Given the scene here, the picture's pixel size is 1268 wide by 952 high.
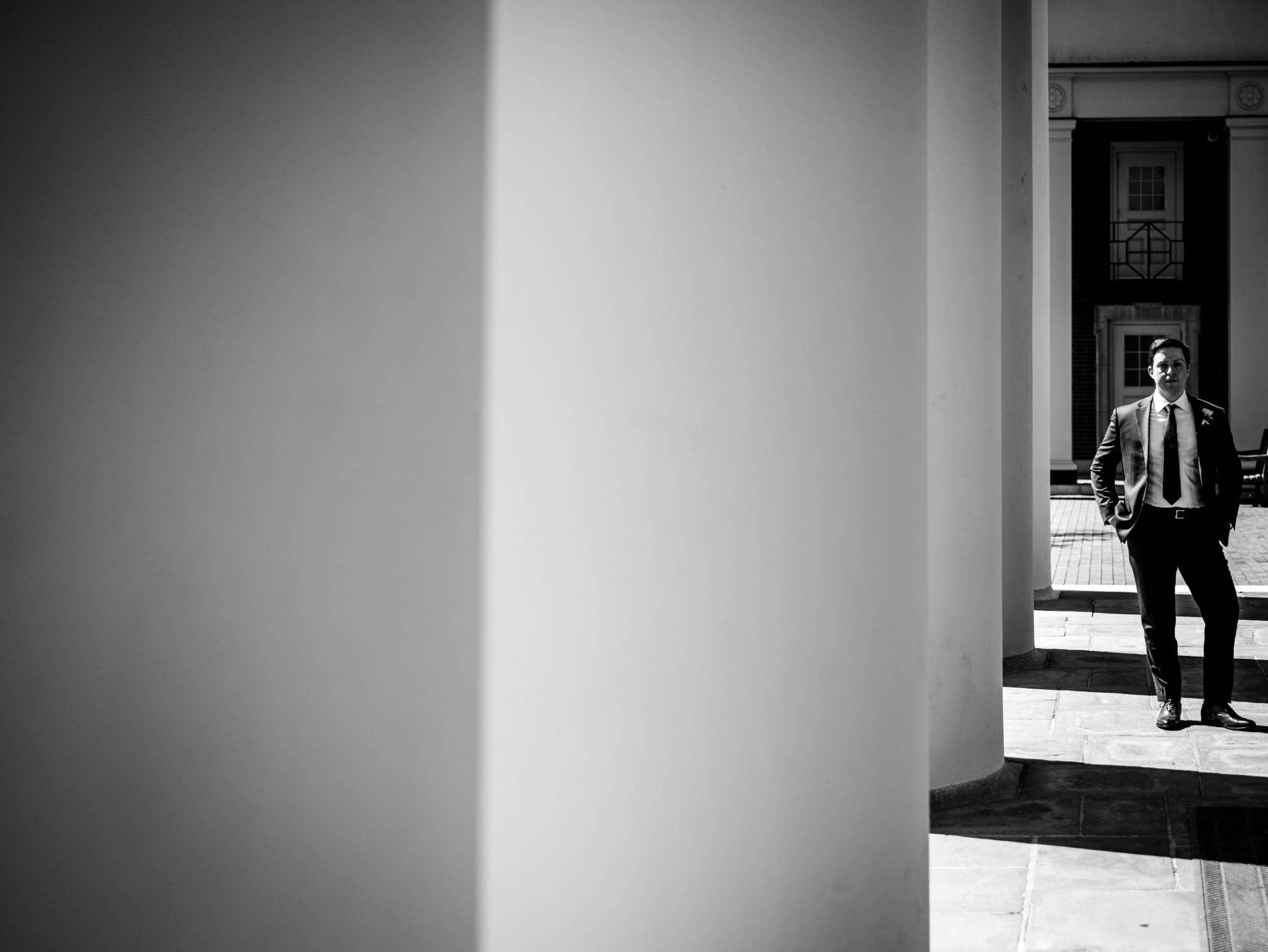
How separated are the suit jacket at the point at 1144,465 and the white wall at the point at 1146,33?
23.1 m

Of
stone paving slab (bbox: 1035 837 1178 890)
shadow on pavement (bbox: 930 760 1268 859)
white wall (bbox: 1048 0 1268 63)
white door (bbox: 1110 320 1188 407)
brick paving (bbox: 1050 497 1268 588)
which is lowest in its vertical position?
stone paving slab (bbox: 1035 837 1178 890)

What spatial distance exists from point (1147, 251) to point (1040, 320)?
1918 centimetres

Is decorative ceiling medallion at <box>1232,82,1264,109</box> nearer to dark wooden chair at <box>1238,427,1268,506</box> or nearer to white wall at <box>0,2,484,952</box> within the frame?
dark wooden chair at <box>1238,427,1268,506</box>

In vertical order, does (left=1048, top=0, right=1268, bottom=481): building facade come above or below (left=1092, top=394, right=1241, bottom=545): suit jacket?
above

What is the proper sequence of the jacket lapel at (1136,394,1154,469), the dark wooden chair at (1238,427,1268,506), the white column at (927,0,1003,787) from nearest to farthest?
1. the white column at (927,0,1003,787)
2. the jacket lapel at (1136,394,1154,469)
3. the dark wooden chair at (1238,427,1268,506)

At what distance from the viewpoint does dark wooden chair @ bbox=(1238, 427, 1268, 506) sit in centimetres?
2214

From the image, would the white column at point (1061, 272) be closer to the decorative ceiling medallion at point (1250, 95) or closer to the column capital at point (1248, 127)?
the column capital at point (1248, 127)

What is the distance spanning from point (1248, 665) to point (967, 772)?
12.0ft

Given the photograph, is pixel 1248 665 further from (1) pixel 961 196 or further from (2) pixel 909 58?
(2) pixel 909 58

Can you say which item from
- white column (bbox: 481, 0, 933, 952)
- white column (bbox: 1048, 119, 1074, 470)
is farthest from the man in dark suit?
white column (bbox: 1048, 119, 1074, 470)

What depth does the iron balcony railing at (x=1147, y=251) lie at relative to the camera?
1124 inches

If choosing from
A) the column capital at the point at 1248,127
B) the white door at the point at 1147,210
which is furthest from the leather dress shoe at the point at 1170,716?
the column capital at the point at 1248,127

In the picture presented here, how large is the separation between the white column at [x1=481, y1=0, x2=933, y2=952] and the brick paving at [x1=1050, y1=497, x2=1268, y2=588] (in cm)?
1056

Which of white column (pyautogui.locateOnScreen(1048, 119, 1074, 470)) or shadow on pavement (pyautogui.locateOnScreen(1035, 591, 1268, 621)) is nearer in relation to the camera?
shadow on pavement (pyautogui.locateOnScreen(1035, 591, 1268, 621))
